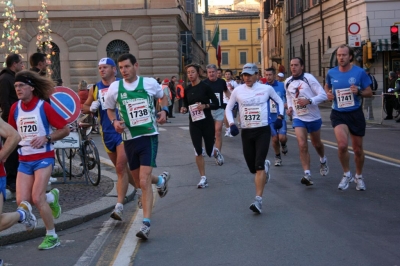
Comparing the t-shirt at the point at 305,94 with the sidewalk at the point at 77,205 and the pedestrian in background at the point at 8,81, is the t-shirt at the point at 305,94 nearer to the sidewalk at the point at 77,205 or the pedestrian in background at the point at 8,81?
the sidewalk at the point at 77,205

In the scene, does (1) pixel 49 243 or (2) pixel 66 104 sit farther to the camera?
(2) pixel 66 104

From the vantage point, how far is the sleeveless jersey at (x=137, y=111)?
8.04 m

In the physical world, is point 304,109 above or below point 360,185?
above

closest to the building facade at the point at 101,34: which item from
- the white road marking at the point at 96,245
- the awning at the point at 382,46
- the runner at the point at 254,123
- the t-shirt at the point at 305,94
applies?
the awning at the point at 382,46

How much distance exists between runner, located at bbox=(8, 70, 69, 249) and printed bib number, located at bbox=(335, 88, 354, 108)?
14.5ft

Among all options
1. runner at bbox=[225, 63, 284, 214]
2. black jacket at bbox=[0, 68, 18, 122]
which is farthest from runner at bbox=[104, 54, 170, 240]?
black jacket at bbox=[0, 68, 18, 122]

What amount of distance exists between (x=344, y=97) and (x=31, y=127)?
15.7 feet

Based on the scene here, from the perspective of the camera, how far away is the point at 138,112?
26.4ft

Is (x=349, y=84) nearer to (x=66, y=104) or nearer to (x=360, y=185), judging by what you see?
(x=360, y=185)

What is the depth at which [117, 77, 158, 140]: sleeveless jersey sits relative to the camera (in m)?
8.04

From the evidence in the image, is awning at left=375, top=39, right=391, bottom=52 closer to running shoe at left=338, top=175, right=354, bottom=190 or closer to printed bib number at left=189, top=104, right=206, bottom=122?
printed bib number at left=189, top=104, right=206, bottom=122

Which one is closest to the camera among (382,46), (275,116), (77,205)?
(77,205)

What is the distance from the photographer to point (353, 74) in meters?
10.5

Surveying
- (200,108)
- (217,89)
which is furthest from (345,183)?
(217,89)
